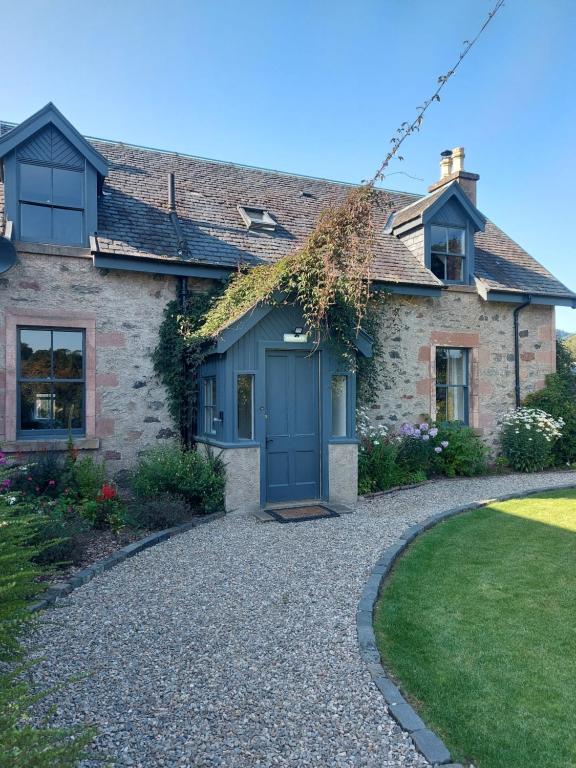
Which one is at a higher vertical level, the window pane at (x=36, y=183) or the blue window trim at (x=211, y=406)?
the window pane at (x=36, y=183)

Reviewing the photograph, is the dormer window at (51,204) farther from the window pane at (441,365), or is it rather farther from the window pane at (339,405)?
the window pane at (441,365)

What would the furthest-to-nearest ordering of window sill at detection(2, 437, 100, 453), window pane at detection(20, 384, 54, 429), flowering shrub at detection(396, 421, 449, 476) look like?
flowering shrub at detection(396, 421, 449, 476), window pane at detection(20, 384, 54, 429), window sill at detection(2, 437, 100, 453)

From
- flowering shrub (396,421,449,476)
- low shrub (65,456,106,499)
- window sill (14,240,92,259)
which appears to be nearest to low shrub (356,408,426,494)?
flowering shrub (396,421,449,476)

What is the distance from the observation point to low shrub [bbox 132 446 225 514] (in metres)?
7.38

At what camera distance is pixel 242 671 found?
Answer: 3432 millimetres

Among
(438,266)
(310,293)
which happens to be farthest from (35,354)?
(438,266)

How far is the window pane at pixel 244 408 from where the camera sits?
7.86m

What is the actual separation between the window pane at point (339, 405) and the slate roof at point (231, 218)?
2892 mm

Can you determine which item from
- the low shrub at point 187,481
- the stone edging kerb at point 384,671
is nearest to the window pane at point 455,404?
the stone edging kerb at point 384,671

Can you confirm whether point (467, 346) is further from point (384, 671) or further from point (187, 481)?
point (384, 671)

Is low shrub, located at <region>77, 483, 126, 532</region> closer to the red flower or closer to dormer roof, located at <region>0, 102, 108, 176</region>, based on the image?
the red flower

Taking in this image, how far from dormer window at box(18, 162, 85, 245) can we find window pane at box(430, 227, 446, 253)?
769cm

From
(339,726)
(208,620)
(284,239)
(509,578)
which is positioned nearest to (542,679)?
(339,726)

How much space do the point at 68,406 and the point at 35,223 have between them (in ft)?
10.3
